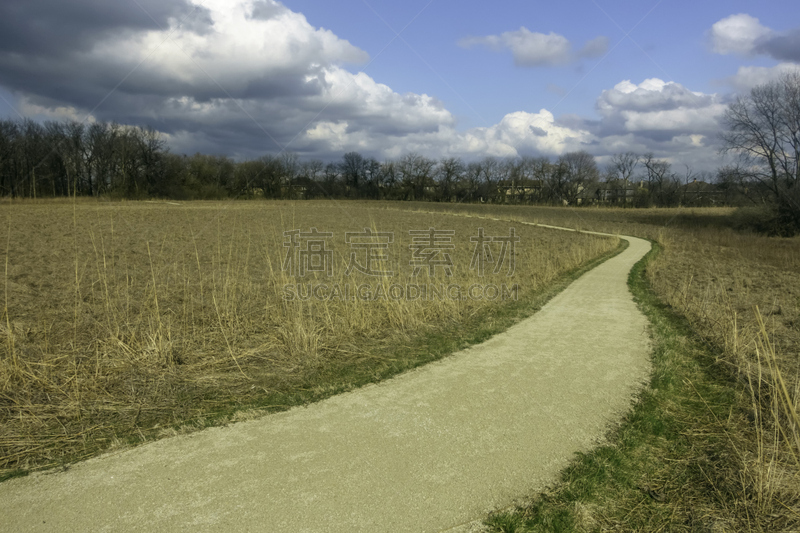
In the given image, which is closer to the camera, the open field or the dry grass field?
the open field

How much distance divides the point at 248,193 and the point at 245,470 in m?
69.1

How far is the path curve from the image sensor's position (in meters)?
3.21

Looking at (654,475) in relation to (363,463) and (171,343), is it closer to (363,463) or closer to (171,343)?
(363,463)

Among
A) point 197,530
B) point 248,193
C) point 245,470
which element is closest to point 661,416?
point 245,470

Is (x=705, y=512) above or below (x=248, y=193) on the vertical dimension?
below

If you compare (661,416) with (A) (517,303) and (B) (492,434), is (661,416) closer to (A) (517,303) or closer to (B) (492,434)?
(B) (492,434)

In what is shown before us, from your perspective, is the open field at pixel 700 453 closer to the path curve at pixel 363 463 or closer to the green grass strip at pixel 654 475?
the green grass strip at pixel 654 475

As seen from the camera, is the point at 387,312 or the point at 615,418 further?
the point at 387,312

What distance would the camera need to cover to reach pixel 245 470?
375cm

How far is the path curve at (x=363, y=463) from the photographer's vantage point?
321 cm

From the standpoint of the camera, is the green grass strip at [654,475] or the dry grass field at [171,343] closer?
the green grass strip at [654,475]

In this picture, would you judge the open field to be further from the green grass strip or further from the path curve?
the path curve

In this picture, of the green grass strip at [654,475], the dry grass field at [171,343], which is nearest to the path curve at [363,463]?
the green grass strip at [654,475]

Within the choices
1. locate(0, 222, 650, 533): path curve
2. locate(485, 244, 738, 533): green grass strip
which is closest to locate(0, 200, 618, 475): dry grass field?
locate(0, 222, 650, 533): path curve
